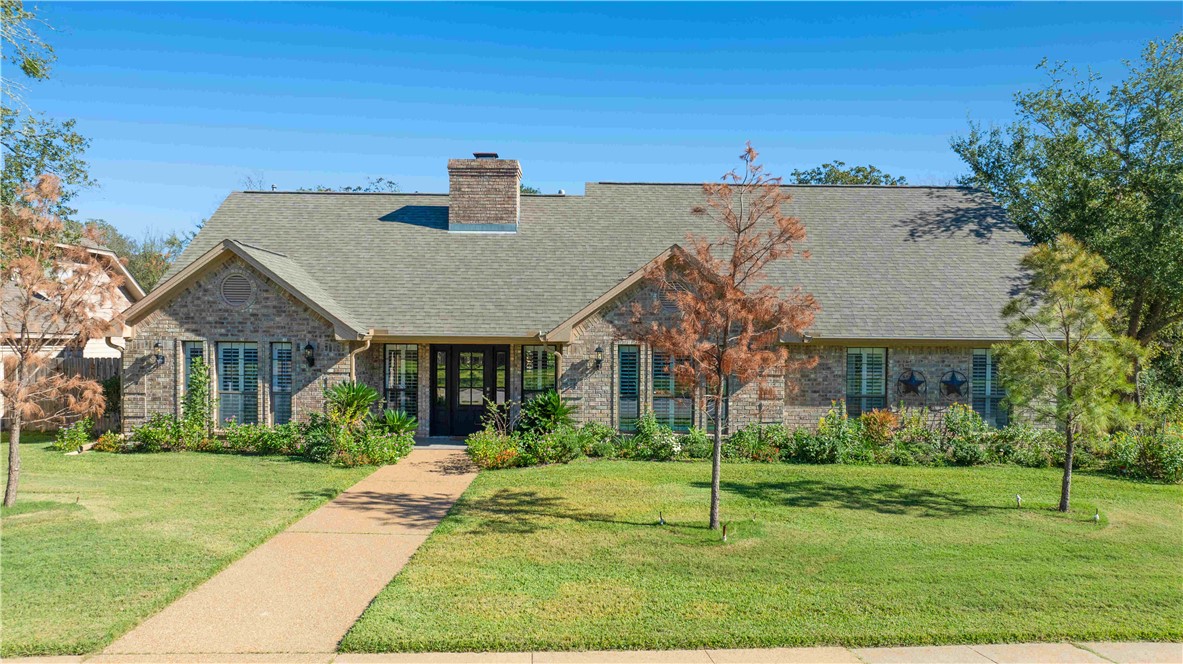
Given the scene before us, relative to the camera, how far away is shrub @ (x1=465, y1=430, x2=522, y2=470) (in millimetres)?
13664

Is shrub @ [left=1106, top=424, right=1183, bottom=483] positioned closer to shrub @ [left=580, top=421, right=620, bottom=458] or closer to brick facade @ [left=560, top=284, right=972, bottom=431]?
brick facade @ [left=560, top=284, right=972, bottom=431]

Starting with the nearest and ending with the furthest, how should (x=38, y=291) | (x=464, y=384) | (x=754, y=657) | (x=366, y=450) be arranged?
(x=754, y=657) < (x=38, y=291) < (x=366, y=450) < (x=464, y=384)

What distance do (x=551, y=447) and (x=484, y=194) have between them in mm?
9093

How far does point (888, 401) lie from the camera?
622 inches

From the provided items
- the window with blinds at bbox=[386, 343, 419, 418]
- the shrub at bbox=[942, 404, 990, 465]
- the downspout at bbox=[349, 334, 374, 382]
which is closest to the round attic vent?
the downspout at bbox=[349, 334, 374, 382]

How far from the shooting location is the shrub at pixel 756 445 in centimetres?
1457

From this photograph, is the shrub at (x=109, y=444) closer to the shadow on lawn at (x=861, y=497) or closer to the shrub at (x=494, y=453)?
the shrub at (x=494, y=453)

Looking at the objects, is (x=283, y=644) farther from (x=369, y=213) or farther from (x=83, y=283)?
(x=369, y=213)

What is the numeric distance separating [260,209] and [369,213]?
3291mm

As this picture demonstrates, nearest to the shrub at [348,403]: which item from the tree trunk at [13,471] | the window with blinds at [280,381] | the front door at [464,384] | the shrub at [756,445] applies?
the window with blinds at [280,381]

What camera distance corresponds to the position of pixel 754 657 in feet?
18.9

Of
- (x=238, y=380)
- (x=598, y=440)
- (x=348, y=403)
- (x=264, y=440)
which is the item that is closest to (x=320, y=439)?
(x=348, y=403)

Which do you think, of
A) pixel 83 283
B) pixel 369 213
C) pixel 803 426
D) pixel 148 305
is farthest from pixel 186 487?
pixel 803 426

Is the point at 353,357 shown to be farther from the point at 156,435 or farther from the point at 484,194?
the point at 484,194
